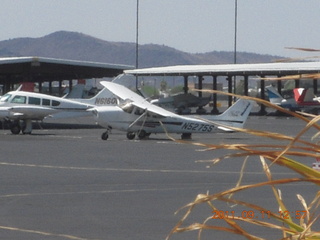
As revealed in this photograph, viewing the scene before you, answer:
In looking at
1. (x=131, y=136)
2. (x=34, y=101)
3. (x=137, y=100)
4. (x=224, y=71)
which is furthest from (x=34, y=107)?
(x=224, y=71)

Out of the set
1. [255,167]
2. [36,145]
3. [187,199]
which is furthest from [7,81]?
[187,199]

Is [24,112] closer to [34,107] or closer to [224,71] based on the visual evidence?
[34,107]

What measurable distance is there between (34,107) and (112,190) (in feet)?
75.0

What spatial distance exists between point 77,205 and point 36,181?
166 inches

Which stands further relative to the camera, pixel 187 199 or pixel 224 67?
pixel 224 67

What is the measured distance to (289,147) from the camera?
2.41 metres

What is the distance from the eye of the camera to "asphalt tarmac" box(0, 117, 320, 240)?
11445 millimetres

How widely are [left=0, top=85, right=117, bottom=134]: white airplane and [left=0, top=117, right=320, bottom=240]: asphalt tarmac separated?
28.6 feet

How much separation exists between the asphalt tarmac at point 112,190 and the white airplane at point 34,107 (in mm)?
8730

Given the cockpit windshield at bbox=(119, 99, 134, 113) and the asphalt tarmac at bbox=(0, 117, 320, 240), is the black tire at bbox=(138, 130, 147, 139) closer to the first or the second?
the cockpit windshield at bbox=(119, 99, 134, 113)

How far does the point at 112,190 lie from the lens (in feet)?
54.3

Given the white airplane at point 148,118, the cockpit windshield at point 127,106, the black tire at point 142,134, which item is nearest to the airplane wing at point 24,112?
the white airplane at point 148,118

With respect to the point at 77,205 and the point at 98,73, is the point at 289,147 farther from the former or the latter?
the point at 98,73

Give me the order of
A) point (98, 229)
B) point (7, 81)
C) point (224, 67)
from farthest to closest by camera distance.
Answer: point (7, 81)
point (224, 67)
point (98, 229)
